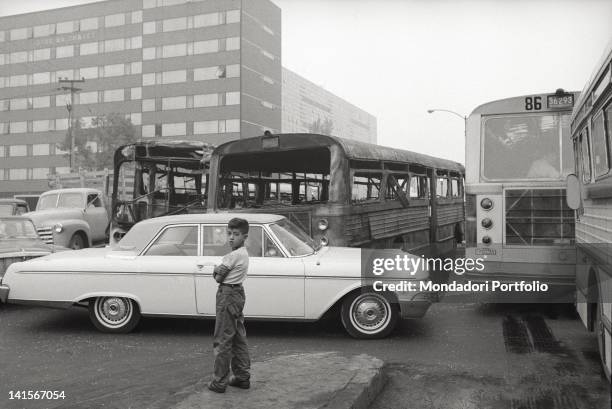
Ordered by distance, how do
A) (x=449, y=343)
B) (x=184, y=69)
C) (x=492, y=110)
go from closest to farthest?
(x=449, y=343) < (x=492, y=110) < (x=184, y=69)

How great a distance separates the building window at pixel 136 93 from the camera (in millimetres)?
71250

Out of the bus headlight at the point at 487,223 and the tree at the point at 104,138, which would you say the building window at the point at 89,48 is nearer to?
the tree at the point at 104,138

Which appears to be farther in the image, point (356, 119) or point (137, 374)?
point (356, 119)

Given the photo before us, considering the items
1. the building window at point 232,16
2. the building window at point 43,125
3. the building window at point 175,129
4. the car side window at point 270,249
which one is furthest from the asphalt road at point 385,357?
the building window at point 43,125

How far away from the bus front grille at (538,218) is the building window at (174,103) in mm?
63811

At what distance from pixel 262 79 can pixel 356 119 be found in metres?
67.4

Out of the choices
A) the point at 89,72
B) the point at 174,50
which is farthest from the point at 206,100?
the point at 89,72

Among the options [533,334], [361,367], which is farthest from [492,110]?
[361,367]

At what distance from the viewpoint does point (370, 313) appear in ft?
23.2

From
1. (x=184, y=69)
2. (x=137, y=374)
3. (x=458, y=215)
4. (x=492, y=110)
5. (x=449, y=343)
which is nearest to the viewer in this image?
(x=137, y=374)

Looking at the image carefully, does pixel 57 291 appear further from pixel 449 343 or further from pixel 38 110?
pixel 38 110

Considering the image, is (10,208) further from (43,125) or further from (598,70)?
(43,125)

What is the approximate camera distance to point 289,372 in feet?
17.3

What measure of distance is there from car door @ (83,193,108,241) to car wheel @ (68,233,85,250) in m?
1.65
